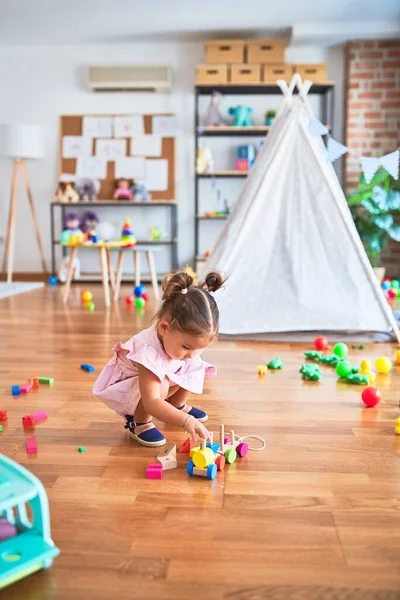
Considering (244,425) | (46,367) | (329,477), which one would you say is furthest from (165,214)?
(329,477)

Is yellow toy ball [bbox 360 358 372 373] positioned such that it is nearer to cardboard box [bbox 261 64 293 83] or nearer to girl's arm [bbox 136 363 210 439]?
girl's arm [bbox 136 363 210 439]

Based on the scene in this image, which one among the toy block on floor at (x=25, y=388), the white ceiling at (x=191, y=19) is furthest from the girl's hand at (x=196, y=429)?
the white ceiling at (x=191, y=19)

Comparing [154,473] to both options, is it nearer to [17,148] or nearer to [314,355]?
[314,355]

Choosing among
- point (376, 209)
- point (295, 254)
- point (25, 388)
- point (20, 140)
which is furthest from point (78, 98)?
point (25, 388)

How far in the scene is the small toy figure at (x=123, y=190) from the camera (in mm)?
5398

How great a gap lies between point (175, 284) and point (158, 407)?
0.28 metres

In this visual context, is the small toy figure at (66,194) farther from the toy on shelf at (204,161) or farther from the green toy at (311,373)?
the green toy at (311,373)

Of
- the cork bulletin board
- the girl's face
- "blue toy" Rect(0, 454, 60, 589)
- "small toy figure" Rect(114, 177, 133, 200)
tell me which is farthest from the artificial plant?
"blue toy" Rect(0, 454, 60, 589)

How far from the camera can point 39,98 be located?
563cm

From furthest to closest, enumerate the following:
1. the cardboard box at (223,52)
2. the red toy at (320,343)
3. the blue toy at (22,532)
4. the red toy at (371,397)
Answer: the cardboard box at (223,52), the red toy at (320,343), the red toy at (371,397), the blue toy at (22,532)

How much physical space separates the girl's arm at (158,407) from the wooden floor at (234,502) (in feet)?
0.31

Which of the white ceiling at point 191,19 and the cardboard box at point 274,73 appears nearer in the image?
the white ceiling at point 191,19

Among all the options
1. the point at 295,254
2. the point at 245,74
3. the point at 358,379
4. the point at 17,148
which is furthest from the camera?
the point at 17,148

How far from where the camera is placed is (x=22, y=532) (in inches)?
36.4
